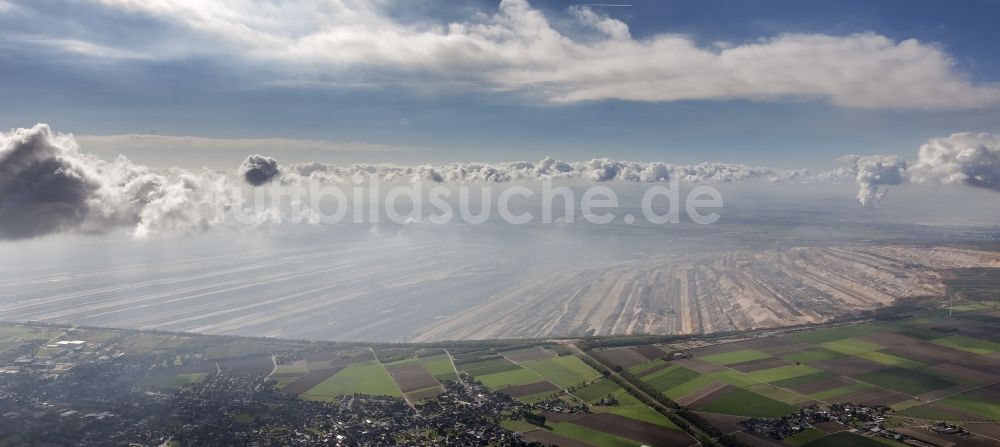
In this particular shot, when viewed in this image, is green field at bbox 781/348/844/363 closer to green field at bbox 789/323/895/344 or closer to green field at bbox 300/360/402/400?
green field at bbox 789/323/895/344

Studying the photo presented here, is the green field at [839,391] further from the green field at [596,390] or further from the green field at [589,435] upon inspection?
the green field at [589,435]

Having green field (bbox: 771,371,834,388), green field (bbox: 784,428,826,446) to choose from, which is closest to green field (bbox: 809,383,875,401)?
green field (bbox: 771,371,834,388)

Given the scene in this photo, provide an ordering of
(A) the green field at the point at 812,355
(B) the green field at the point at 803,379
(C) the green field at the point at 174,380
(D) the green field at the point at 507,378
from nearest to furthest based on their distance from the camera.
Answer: (B) the green field at the point at 803,379, (C) the green field at the point at 174,380, (D) the green field at the point at 507,378, (A) the green field at the point at 812,355

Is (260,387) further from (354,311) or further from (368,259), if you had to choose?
(368,259)

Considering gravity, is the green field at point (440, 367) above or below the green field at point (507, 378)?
above

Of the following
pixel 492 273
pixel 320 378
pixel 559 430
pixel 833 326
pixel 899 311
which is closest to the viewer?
pixel 559 430

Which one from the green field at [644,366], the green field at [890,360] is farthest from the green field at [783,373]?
the green field at [644,366]

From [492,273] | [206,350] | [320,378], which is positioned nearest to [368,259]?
[492,273]
